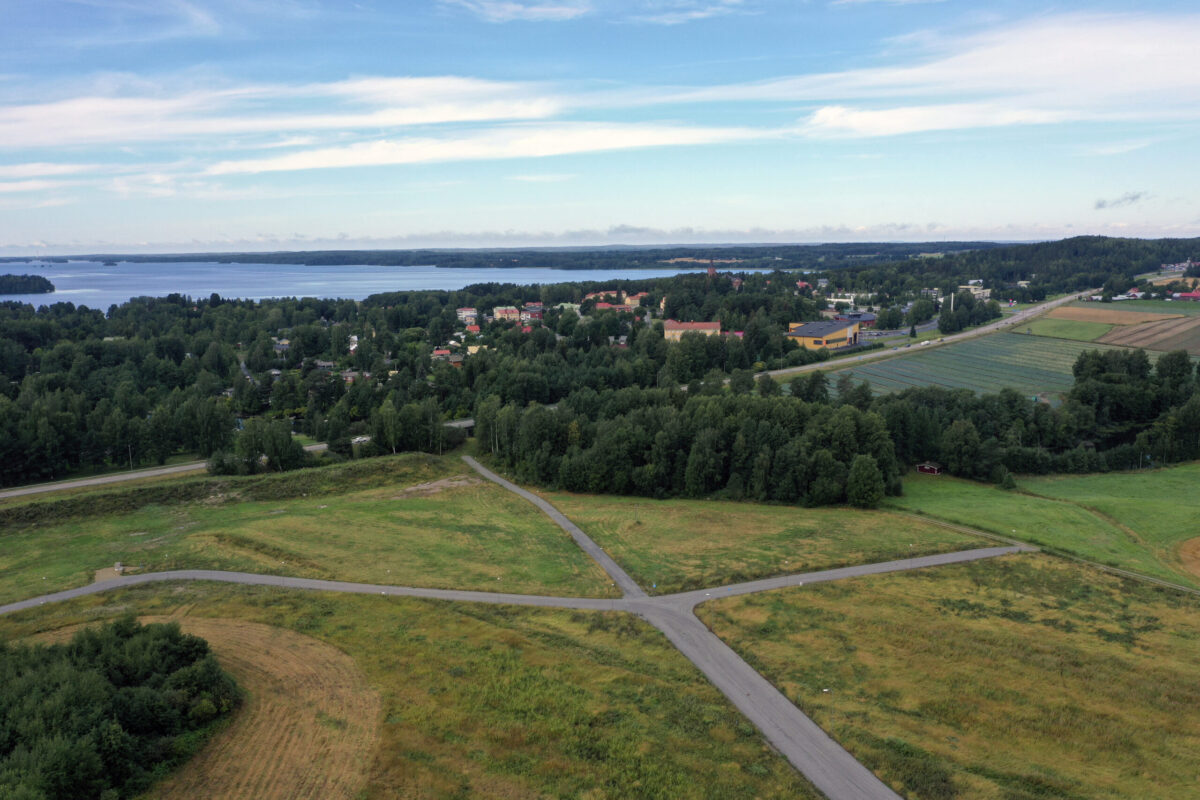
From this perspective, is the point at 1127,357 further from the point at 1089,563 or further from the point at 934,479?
the point at 1089,563

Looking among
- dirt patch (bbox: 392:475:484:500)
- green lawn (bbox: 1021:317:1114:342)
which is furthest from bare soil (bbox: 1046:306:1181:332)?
dirt patch (bbox: 392:475:484:500)

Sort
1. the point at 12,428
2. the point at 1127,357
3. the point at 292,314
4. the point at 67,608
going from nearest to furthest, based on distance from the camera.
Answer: the point at 67,608, the point at 12,428, the point at 1127,357, the point at 292,314

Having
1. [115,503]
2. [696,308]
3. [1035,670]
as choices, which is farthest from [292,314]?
[1035,670]

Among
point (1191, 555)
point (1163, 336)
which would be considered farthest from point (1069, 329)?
point (1191, 555)

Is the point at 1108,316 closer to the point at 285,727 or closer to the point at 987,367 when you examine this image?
the point at 987,367

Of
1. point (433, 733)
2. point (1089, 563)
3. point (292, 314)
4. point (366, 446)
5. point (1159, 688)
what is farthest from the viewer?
point (292, 314)

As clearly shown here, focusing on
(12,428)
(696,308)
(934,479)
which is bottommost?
(934,479)
